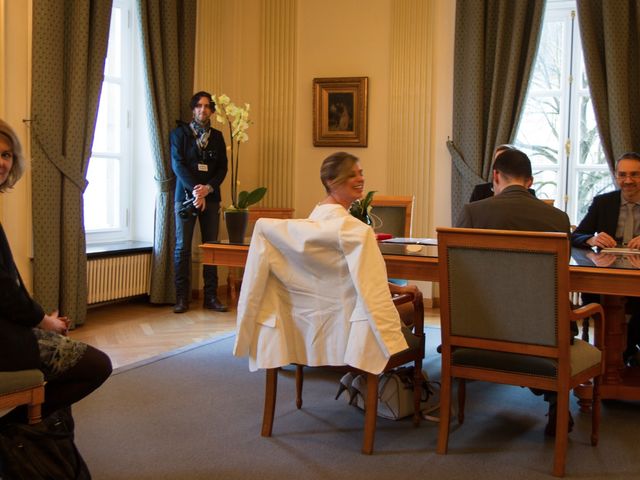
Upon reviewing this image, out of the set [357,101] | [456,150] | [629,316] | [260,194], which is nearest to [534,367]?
[629,316]

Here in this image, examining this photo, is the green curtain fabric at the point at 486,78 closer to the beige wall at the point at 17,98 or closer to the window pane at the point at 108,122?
the window pane at the point at 108,122

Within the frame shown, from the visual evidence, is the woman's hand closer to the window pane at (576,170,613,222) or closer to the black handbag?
the black handbag

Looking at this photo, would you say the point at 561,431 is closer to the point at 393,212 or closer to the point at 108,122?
the point at 393,212

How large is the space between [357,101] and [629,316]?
3.22 meters

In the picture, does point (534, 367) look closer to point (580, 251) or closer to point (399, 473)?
point (399, 473)

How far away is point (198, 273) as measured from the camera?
256 inches

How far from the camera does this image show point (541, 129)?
240 inches

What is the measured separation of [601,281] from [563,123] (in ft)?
11.5

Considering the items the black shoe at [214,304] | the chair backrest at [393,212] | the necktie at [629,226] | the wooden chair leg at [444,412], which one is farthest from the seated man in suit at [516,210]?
the black shoe at [214,304]

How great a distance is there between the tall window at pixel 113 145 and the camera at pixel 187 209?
2.09 feet

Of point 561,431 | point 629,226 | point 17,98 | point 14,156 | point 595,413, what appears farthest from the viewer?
point 17,98

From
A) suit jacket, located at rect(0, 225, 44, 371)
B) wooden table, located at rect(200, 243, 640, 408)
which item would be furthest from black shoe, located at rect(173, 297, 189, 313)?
suit jacket, located at rect(0, 225, 44, 371)

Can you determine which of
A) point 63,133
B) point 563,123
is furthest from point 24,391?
point 563,123

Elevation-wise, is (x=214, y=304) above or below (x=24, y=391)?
below
